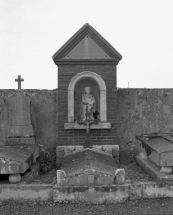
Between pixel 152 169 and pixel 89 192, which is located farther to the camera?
pixel 152 169

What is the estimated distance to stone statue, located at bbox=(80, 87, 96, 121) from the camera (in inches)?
251

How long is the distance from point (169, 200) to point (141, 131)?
3.33 metres

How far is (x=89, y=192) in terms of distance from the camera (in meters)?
3.95

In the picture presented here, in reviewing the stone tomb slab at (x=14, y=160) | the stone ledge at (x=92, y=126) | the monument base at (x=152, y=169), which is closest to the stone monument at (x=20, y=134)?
the stone tomb slab at (x=14, y=160)

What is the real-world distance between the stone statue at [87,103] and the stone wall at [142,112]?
3.54ft

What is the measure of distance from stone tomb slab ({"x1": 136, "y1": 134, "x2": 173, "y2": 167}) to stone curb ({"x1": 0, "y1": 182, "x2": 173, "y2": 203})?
429 millimetres

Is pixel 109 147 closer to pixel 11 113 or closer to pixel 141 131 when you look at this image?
pixel 141 131

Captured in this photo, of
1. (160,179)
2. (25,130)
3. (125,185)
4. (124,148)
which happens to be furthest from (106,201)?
(124,148)

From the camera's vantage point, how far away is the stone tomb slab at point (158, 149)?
4336 millimetres

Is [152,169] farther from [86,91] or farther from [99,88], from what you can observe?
[86,91]

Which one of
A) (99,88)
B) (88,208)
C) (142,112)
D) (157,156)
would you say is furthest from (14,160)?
(142,112)

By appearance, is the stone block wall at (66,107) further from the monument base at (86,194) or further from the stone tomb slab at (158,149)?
the monument base at (86,194)

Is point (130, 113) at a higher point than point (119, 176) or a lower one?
higher

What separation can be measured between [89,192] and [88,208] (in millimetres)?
265
